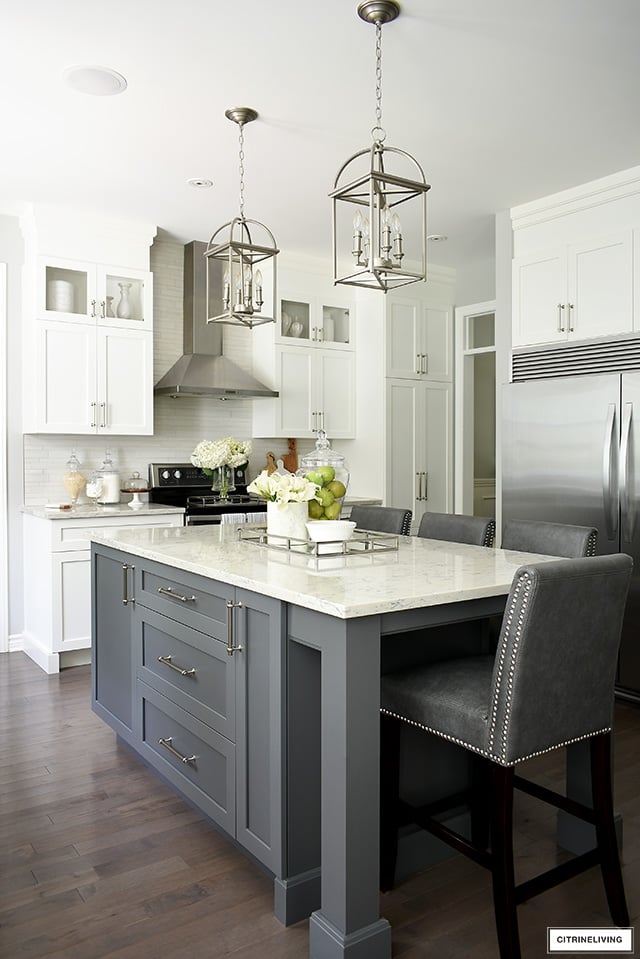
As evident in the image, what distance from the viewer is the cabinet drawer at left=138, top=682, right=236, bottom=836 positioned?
7.30 feet

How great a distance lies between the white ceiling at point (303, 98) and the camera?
8.55 ft

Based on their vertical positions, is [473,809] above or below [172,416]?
below

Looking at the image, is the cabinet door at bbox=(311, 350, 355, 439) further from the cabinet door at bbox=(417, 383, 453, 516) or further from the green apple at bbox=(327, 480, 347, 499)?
the green apple at bbox=(327, 480, 347, 499)

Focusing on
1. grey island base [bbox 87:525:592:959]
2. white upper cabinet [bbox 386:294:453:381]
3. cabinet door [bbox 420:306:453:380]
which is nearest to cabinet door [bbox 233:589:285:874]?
grey island base [bbox 87:525:592:959]

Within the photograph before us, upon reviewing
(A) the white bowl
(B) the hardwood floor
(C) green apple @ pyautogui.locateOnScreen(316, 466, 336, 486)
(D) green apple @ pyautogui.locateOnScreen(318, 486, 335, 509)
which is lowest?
(B) the hardwood floor

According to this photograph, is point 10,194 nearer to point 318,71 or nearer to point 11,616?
point 318,71

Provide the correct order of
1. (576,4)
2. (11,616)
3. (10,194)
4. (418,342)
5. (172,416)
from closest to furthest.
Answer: (576,4) < (10,194) < (11,616) < (172,416) < (418,342)

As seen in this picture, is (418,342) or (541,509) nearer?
(541,509)

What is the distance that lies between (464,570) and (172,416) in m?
3.59

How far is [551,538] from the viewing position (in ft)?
9.35

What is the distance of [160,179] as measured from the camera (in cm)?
408

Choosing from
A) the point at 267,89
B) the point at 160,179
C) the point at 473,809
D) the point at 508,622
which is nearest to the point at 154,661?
the point at 473,809

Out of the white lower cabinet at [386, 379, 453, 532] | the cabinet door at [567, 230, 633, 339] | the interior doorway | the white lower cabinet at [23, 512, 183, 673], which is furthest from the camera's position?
the interior doorway

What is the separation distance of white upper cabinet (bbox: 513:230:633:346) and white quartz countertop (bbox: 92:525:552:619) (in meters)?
1.86
